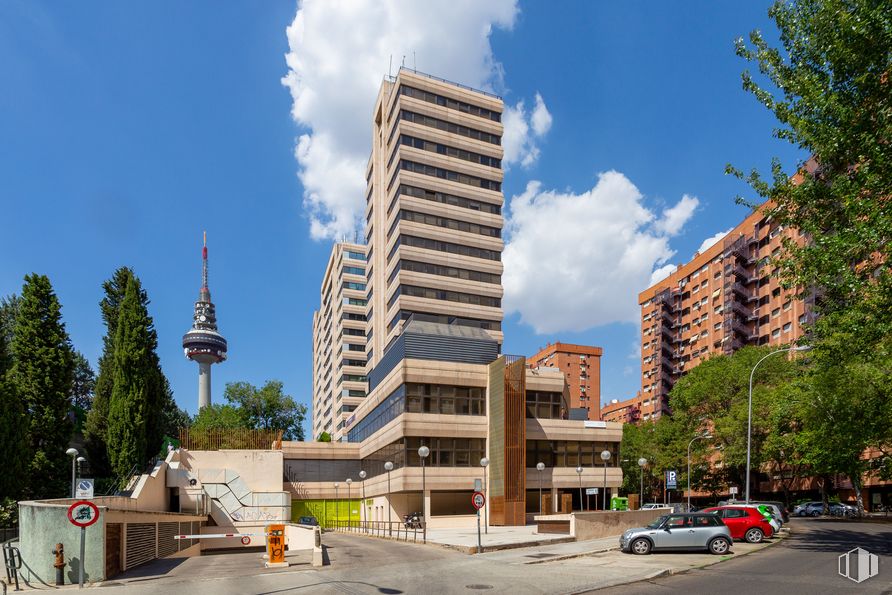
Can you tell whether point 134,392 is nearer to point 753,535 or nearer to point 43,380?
point 43,380

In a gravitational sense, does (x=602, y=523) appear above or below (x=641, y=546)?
below

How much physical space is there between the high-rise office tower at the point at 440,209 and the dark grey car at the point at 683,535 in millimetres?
47748

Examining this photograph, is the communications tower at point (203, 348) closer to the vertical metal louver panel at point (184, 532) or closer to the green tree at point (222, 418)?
the green tree at point (222, 418)

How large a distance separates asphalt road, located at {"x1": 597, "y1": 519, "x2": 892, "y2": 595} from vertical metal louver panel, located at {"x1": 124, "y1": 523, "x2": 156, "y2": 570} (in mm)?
16211

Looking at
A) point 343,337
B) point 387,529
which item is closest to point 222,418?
point 343,337

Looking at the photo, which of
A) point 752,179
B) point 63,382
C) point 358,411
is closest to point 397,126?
point 358,411

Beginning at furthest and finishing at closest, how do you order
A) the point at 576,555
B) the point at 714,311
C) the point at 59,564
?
the point at 714,311
the point at 576,555
the point at 59,564

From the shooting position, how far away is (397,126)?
75.1 metres

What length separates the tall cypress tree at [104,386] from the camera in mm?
50906

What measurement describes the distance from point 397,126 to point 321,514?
1639 inches

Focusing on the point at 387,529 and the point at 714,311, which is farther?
the point at 714,311

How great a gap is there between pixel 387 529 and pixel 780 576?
33324mm

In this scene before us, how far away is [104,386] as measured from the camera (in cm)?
5309

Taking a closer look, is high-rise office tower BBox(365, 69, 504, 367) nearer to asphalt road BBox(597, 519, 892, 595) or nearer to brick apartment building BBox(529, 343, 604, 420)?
asphalt road BBox(597, 519, 892, 595)
